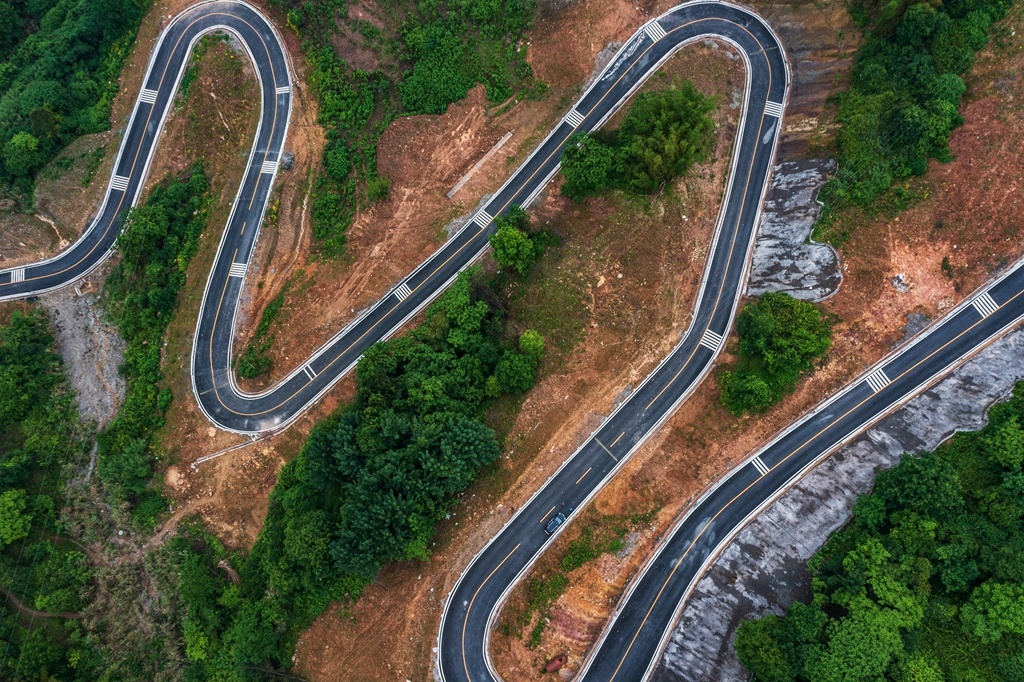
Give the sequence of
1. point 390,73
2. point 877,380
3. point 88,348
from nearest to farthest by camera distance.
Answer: point 877,380, point 88,348, point 390,73

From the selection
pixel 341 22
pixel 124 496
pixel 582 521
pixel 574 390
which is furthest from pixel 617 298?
pixel 124 496

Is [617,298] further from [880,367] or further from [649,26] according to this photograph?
[649,26]

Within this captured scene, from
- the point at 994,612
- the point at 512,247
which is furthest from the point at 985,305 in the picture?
the point at 512,247

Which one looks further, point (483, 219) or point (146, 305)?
point (146, 305)

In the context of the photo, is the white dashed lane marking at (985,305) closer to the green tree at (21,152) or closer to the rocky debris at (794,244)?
the rocky debris at (794,244)

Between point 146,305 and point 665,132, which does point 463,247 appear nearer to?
point 665,132

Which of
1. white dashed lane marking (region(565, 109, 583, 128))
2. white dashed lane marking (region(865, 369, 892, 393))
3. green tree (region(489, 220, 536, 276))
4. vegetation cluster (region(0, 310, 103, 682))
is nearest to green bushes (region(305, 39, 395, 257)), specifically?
green tree (region(489, 220, 536, 276))

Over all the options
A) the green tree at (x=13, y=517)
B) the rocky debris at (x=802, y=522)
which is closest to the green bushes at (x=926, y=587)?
the rocky debris at (x=802, y=522)
